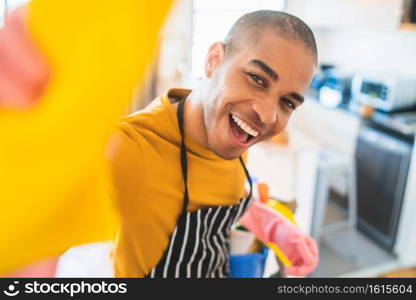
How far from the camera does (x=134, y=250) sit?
1.61 feet

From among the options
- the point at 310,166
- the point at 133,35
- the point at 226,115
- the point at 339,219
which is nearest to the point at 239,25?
the point at 226,115

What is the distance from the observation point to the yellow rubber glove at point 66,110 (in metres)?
0.18

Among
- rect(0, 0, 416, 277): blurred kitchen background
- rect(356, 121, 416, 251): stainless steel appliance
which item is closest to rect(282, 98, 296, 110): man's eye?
rect(0, 0, 416, 277): blurred kitchen background

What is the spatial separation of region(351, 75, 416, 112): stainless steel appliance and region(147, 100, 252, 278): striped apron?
6.36ft

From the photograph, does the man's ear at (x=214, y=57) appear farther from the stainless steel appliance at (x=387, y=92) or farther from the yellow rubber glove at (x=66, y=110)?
the stainless steel appliance at (x=387, y=92)

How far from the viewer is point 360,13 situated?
234 cm

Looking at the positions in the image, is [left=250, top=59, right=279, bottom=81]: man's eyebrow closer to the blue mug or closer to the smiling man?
the smiling man

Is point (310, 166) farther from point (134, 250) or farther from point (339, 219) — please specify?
point (339, 219)

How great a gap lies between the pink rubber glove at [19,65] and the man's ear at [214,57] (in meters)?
0.25

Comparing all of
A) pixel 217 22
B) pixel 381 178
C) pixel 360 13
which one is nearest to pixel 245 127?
pixel 217 22

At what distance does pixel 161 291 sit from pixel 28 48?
298 mm

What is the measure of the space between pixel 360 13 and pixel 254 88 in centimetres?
231

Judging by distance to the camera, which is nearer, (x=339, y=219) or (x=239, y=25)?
(x=239, y=25)

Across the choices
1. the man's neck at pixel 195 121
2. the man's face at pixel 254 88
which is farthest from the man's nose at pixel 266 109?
the man's neck at pixel 195 121
